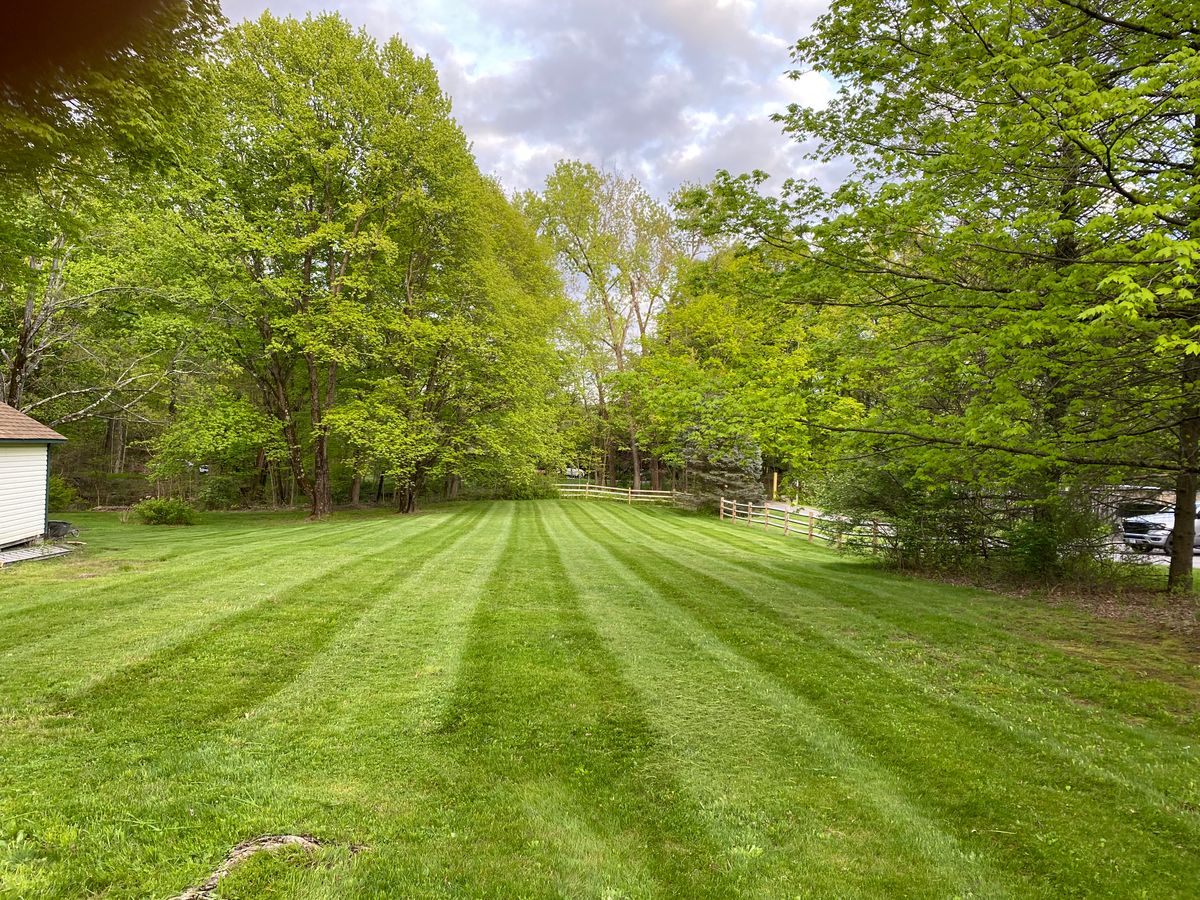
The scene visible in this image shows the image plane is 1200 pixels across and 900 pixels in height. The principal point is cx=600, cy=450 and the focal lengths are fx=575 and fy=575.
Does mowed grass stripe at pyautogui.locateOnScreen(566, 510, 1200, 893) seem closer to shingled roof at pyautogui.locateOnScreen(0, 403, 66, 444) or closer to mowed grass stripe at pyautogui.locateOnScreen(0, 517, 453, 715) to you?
mowed grass stripe at pyautogui.locateOnScreen(0, 517, 453, 715)

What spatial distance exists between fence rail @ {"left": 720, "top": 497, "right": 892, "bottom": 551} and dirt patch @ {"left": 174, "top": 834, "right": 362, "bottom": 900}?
1084cm

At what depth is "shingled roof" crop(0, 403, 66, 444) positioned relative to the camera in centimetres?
1073

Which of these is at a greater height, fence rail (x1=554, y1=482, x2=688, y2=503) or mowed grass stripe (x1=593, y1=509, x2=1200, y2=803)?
fence rail (x1=554, y1=482, x2=688, y2=503)

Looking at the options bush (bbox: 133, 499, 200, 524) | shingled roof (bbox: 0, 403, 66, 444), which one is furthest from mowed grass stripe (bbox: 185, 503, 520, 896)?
bush (bbox: 133, 499, 200, 524)

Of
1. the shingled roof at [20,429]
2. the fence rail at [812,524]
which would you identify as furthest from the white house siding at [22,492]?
the fence rail at [812,524]

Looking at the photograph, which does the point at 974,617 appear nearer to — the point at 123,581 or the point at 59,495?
the point at 123,581

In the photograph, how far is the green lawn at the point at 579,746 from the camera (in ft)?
8.54

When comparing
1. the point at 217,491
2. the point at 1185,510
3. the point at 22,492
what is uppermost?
the point at 1185,510

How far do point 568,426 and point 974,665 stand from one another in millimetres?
28000

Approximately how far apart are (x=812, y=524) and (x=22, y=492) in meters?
18.2

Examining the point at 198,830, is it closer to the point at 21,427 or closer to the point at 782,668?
the point at 782,668

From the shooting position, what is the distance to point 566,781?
337 centimetres

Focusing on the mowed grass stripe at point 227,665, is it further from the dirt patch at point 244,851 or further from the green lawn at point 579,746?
the dirt patch at point 244,851

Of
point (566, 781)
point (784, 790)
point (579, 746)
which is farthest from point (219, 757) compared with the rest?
point (784, 790)
